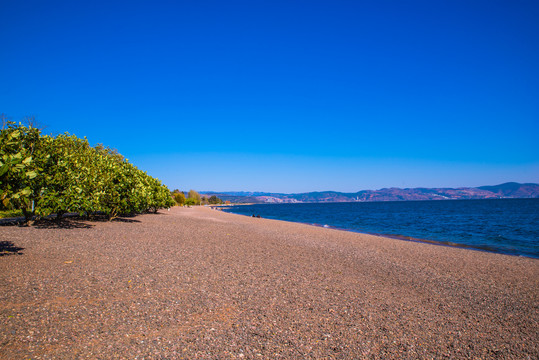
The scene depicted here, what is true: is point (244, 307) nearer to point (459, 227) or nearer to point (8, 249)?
point (8, 249)

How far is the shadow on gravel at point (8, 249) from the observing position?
965 cm

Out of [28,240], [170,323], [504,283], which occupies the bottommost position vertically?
[504,283]

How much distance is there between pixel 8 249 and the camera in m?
10.2

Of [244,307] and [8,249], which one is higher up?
[8,249]

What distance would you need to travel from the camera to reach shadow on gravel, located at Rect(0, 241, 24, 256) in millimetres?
9648

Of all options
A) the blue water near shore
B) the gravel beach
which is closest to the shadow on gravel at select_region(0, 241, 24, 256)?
the gravel beach

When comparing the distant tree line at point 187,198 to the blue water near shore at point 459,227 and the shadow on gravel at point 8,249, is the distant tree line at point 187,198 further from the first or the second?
the shadow on gravel at point 8,249

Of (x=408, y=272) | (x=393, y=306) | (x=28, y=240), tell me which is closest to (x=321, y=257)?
(x=408, y=272)

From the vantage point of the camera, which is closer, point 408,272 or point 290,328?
point 290,328

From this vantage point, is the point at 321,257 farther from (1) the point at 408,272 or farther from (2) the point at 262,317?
(2) the point at 262,317

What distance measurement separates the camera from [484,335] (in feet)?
20.6

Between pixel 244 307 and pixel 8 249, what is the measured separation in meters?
9.16

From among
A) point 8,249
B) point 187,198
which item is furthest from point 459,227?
point 187,198

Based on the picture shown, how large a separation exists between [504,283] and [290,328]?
31.7 ft
